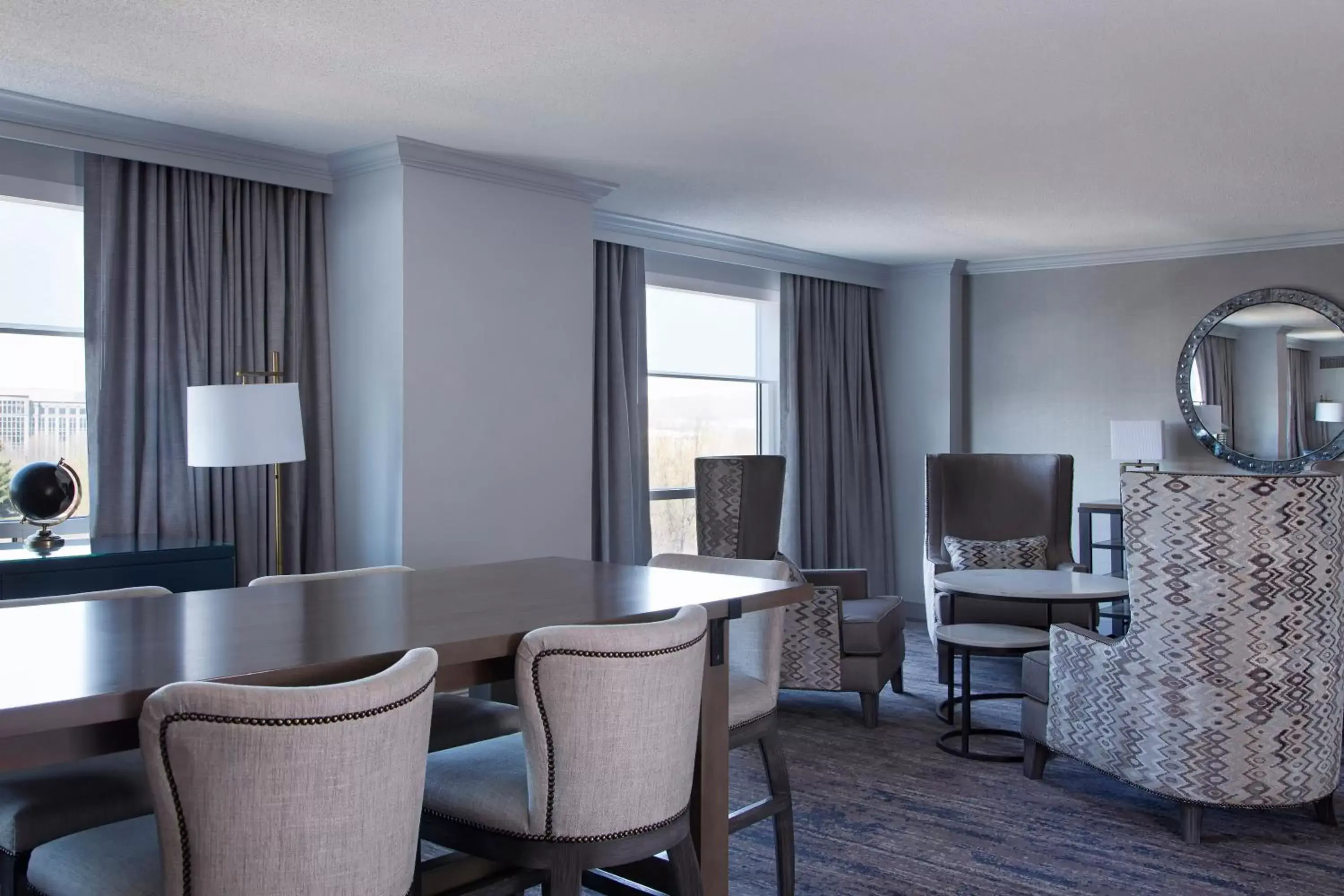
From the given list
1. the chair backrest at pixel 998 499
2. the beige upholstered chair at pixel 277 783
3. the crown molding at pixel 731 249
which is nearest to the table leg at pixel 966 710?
the chair backrest at pixel 998 499

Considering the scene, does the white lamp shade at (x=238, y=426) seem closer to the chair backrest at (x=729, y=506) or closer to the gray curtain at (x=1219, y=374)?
the chair backrest at (x=729, y=506)

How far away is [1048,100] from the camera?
399 cm

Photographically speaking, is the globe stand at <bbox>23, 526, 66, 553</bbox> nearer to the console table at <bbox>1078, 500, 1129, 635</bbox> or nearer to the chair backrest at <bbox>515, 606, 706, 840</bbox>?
the chair backrest at <bbox>515, 606, 706, 840</bbox>

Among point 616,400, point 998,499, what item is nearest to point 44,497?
point 616,400

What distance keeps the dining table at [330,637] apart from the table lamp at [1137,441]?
4.62 metres

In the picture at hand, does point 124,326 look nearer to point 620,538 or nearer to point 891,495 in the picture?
point 620,538

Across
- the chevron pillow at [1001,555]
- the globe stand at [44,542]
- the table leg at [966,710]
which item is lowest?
the table leg at [966,710]

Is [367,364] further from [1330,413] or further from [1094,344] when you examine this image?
[1330,413]

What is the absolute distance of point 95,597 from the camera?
249 centimetres

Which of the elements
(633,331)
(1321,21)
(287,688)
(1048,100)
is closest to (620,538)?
(633,331)

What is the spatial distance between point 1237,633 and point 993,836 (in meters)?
0.97

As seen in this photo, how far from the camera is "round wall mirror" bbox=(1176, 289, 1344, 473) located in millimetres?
6637

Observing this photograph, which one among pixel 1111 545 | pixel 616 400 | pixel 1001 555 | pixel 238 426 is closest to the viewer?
pixel 238 426

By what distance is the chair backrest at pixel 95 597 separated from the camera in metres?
2.43
